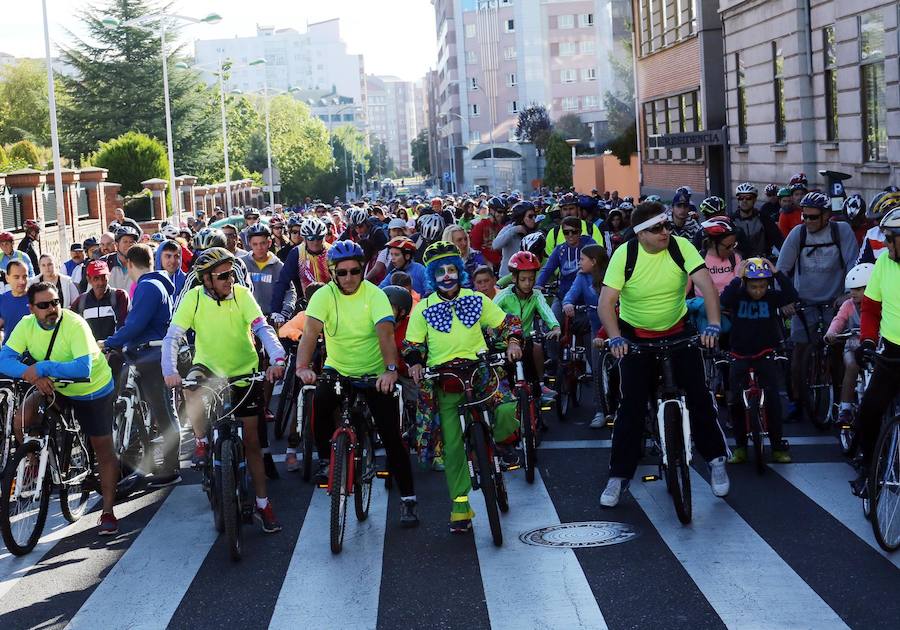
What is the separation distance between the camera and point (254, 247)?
44.2ft

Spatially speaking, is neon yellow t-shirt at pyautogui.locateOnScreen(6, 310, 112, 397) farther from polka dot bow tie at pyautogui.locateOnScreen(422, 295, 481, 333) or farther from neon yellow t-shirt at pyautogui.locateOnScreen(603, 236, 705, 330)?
neon yellow t-shirt at pyautogui.locateOnScreen(603, 236, 705, 330)

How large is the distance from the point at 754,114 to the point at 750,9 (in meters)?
2.36

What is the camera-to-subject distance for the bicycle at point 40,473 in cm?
859

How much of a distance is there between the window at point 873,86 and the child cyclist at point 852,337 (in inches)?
506

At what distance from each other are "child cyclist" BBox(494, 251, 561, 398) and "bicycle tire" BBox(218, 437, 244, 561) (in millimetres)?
3207

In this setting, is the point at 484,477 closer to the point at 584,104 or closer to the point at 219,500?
the point at 219,500

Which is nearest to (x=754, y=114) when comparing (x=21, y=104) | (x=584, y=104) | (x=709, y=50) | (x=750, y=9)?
(x=750, y=9)

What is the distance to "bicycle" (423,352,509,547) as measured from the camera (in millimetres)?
8070

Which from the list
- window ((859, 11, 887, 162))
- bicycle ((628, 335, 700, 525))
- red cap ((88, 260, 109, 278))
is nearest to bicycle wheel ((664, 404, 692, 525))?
bicycle ((628, 335, 700, 525))

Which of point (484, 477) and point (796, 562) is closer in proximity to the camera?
point (796, 562)

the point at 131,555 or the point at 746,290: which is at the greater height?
the point at 746,290

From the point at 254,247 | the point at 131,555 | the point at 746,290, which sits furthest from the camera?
the point at 254,247

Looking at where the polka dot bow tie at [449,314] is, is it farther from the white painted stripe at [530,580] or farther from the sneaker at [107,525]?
the sneaker at [107,525]

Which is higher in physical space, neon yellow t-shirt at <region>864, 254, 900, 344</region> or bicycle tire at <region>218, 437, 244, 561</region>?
neon yellow t-shirt at <region>864, 254, 900, 344</region>
